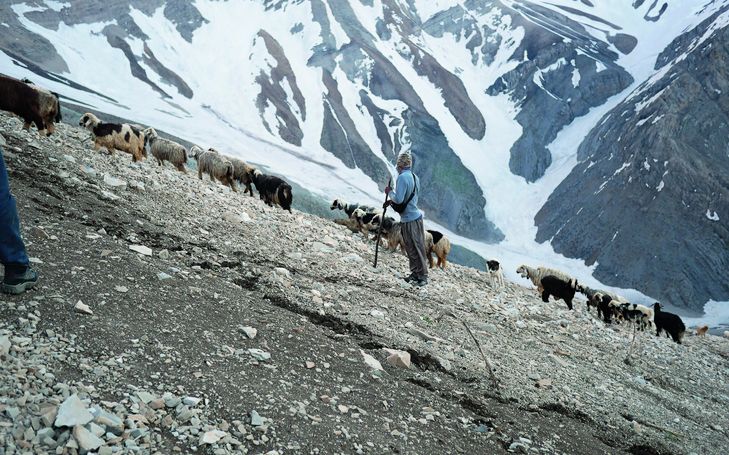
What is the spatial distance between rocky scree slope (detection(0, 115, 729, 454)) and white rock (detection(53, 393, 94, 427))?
0.02m

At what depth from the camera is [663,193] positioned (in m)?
79.8

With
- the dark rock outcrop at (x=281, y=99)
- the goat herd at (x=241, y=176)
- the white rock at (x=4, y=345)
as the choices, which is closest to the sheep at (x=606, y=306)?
the goat herd at (x=241, y=176)

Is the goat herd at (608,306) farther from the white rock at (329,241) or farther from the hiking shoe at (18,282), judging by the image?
the hiking shoe at (18,282)

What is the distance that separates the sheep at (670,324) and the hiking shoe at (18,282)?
19.2m

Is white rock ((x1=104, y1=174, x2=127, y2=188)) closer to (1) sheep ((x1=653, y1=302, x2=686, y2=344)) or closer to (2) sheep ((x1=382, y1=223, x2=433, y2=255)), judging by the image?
(2) sheep ((x1=382, y1=223, x2=433, y2=255))

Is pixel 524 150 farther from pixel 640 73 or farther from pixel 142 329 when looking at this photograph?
pixel 142 329

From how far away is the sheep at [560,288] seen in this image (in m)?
16.8

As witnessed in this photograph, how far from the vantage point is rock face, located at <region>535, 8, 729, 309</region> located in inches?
2955

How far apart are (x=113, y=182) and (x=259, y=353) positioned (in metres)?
7.00

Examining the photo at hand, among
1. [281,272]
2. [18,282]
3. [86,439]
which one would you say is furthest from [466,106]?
[86,439]

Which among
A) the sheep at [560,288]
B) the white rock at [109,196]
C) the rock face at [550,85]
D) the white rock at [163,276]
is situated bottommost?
the white rock at [109,196]

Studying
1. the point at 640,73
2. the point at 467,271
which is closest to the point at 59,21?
the point at 467,271

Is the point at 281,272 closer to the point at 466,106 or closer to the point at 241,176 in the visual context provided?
the point at 241,176

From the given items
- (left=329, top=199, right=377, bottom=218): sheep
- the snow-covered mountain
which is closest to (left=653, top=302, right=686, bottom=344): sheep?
(left=329, top=199, right=377, bottom=218): sheep
